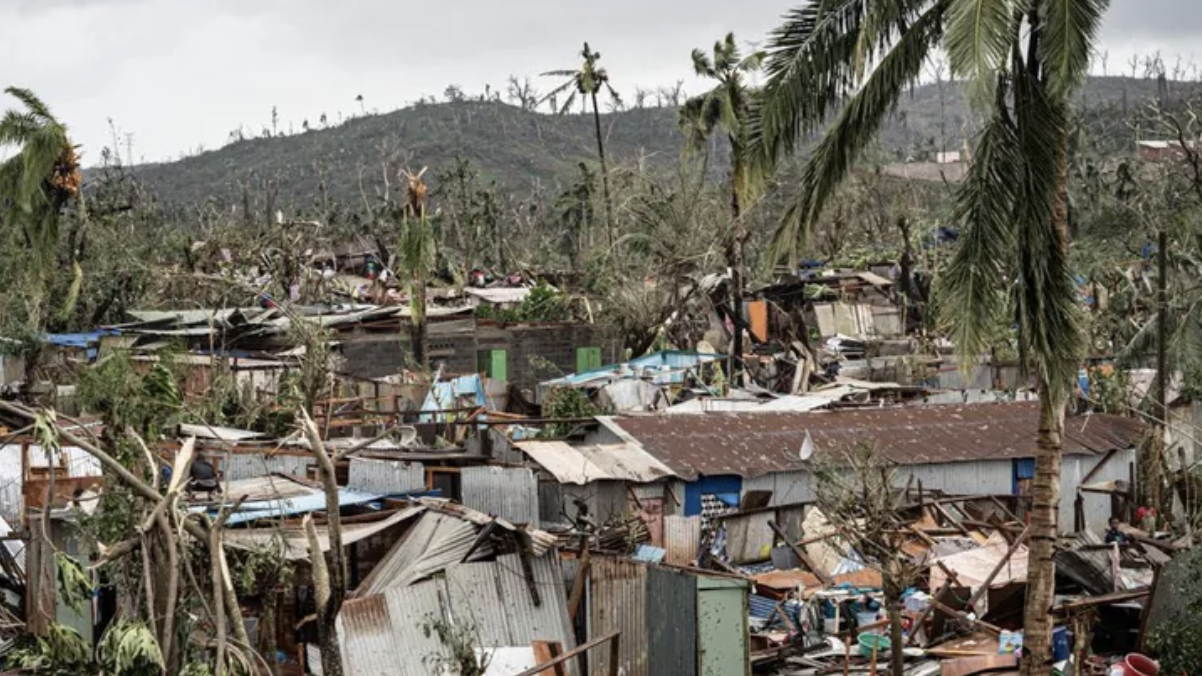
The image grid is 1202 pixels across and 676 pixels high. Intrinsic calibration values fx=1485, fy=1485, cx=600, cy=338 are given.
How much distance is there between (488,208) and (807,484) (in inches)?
1518

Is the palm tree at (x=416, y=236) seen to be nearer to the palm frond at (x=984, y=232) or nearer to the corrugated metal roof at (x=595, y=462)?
the corrugated metal roof at (x=595, y=462)

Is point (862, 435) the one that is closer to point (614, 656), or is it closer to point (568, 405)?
point (568, 405)

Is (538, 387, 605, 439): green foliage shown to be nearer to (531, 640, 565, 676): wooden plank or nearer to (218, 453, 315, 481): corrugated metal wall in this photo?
(218, 453, 315, 481): corrugated metal wall

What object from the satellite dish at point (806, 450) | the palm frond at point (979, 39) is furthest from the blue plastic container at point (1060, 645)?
the palm frond at point (979, 39)

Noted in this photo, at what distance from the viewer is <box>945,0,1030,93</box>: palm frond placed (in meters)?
9.48

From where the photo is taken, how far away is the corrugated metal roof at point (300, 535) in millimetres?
14727

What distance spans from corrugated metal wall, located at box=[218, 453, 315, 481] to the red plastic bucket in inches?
404

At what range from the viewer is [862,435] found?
72.6 ft

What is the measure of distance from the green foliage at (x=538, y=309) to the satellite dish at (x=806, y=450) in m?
14.2

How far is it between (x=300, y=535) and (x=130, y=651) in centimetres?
460

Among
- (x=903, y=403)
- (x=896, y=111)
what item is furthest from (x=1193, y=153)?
(x=896, y=111)

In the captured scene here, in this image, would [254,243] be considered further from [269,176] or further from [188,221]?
[269,176]

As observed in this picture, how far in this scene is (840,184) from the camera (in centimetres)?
1228

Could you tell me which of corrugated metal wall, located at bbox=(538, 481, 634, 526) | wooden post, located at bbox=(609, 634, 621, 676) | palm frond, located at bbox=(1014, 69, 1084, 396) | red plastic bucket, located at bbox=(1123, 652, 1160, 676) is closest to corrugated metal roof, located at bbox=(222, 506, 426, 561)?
wooden post, located at bbox=(609, 634, 621, 676)
